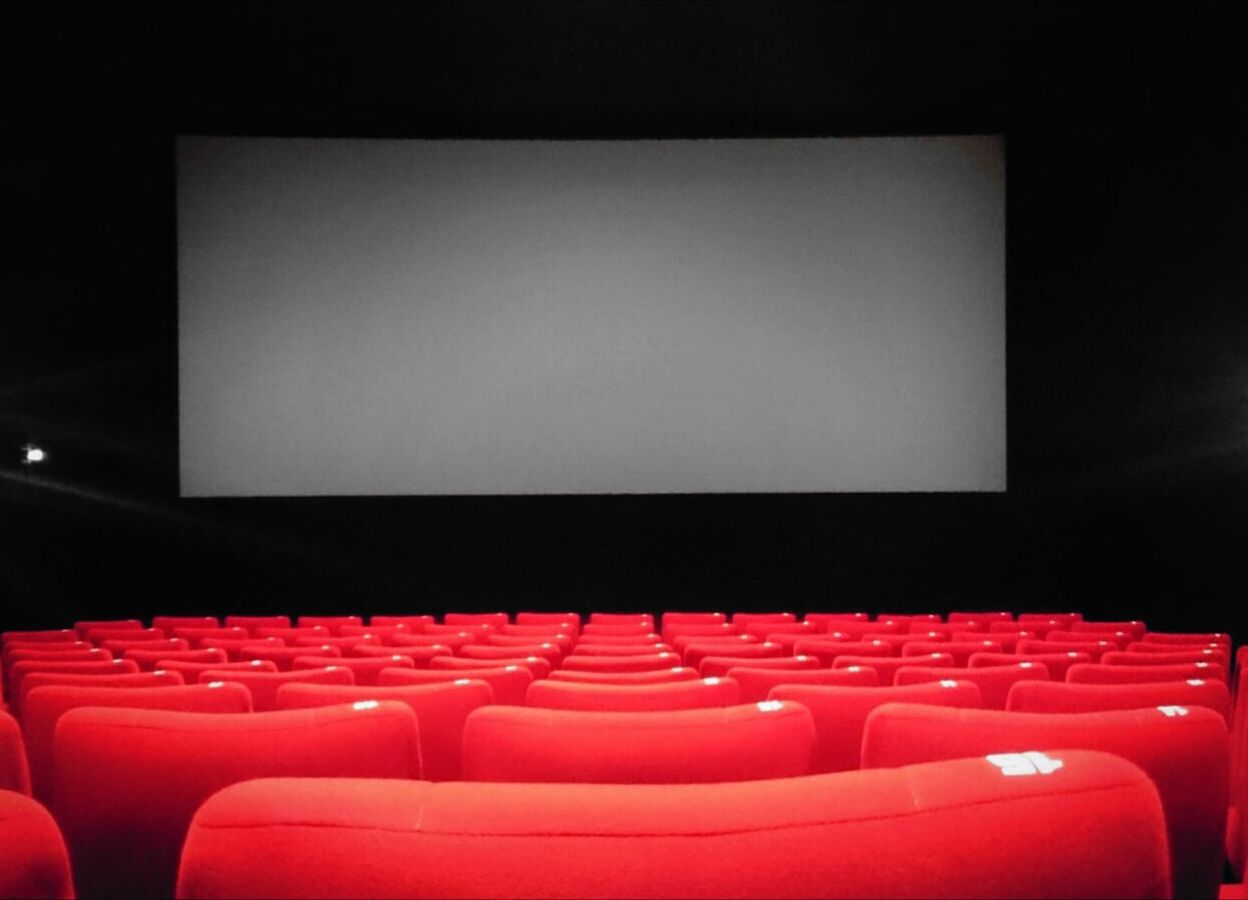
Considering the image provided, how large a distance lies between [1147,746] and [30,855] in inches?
62.9

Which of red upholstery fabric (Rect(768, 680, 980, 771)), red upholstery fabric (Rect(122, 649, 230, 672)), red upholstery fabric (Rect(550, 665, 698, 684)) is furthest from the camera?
red upholstery fabric (Rect(122, 649, 230, 672))

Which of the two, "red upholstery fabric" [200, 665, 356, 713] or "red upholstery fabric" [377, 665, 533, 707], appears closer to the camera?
"red upholstery fabric" [200, 665, 356, 713]

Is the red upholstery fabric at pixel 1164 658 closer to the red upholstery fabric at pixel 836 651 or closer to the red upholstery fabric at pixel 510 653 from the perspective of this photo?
the red upholstery fabric at pixel 836 651

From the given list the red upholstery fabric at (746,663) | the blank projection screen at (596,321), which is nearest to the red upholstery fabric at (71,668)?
the red upholstery fabric at (746,663)

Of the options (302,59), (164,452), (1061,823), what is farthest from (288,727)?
(164,452)

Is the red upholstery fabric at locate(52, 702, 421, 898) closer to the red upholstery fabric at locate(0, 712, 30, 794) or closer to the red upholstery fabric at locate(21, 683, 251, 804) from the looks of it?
the red upholstery fabric at locate(0, 712, 30, 794)

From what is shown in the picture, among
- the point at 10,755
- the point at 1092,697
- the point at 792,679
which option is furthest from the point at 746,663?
the point at 10,755

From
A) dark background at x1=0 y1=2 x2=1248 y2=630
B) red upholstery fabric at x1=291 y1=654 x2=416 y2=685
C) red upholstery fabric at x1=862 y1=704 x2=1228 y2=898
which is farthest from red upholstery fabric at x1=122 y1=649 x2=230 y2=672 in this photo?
dark background at x1=0 y1=2 x2=1248 y2=630

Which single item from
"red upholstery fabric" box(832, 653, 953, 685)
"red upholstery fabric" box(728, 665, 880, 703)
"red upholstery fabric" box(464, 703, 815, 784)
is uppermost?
"red upholstery fabric" box(464, 703, 815, 784)

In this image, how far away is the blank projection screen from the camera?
38.1 ft

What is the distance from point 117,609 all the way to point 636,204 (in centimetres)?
724

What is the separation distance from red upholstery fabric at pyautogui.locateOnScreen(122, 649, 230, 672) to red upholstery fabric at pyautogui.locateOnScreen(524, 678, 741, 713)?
7.81ft

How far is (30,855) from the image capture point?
Answer: 0.94 m

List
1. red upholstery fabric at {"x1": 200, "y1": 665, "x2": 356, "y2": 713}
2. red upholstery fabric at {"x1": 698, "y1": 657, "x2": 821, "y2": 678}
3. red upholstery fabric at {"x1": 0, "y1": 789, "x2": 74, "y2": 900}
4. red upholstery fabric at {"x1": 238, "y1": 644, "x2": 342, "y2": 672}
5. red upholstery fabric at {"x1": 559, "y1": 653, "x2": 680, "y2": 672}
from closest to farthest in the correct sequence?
1. red upholstery fabric at {"x1": 0, "y1": 789, "x2": 74, "y2": 900}
2. red upholstery fabric at {"x1": 200, "y1": 665, "x2": 356, "y2": 713}
3. red upholstery fabric at {"x1": 698, "y1": 657, "x2": 821, "y2": 678}
4. red upholstery fabric at {"x1": 559, "y1": 653, "x2": 680, "y2": 672}
5. red upholstery fabric at {"x1": 238, "y1": 644, "x2": 342, "y2": 672}
